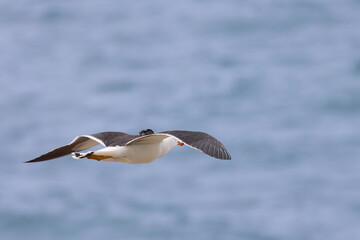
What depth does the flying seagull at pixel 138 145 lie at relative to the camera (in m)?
18.8

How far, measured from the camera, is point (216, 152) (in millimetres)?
18391

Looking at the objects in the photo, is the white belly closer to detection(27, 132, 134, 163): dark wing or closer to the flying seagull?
the flying seagull

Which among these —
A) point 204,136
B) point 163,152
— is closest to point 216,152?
point 204,136

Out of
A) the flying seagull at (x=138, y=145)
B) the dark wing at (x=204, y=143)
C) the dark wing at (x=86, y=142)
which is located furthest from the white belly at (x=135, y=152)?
the dark wing at (x=204, y=143)

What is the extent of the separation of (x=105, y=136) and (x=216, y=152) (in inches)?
116

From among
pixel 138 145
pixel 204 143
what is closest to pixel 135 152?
pixel 138 145

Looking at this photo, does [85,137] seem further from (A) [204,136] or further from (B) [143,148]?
(A) [204,136]

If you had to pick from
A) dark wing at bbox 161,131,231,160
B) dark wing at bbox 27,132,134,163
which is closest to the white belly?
dark wing at bbox 27,132,134,163

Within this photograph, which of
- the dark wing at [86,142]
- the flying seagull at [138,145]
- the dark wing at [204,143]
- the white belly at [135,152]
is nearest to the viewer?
the dark wing at [204,143]

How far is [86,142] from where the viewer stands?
2116cm

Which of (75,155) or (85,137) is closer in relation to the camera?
(75,155)

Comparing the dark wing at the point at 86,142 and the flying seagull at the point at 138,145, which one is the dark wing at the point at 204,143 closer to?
the flying seagull at the point at 138,145

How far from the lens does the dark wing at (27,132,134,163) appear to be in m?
20.2

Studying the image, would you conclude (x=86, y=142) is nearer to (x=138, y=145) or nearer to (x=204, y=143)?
(x=138, y=145)
